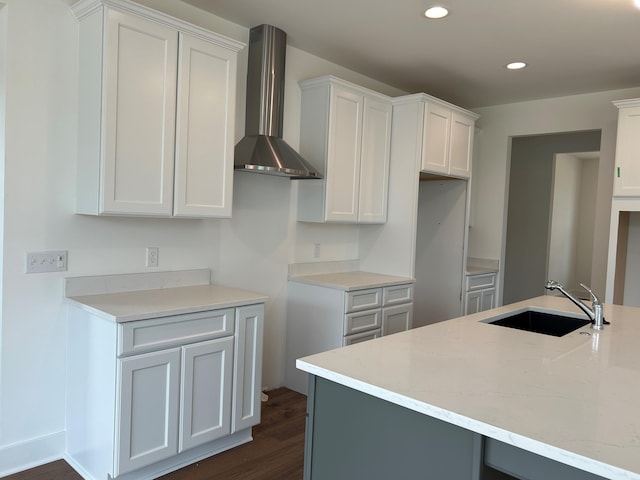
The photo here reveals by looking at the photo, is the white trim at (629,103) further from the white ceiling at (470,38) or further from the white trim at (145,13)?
the white trim at (145,13)

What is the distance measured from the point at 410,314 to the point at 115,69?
2799 mm

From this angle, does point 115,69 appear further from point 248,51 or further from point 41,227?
point 248,51

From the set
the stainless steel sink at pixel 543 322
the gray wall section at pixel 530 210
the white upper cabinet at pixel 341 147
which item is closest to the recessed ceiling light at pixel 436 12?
the white upper cabinet at pixel 341 147

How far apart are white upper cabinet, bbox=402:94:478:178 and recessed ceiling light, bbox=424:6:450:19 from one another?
0.98m

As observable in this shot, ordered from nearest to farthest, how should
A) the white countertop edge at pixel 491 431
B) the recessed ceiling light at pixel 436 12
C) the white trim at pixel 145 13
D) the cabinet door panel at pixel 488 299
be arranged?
the white countertop edge at pixel 491 431 → the white trim at pixel 145 13 → the recessed ceiling light at pixel 436 12 → the cabinet door panel at pixel 488 299

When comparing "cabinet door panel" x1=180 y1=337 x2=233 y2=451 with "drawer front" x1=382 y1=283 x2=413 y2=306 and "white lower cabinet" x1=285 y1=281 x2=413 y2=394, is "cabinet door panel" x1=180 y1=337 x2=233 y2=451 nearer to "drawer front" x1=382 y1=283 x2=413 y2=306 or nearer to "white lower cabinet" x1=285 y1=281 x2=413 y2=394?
"white lower cabinet" x1=285 y1=281 x2=413 y2=394

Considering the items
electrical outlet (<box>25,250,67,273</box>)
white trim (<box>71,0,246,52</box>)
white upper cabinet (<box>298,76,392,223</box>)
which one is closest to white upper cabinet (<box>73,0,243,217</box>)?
white trim (<box>71,0,246,52</box>)

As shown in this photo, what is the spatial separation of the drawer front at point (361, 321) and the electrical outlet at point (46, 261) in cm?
180

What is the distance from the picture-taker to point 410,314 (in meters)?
3.89

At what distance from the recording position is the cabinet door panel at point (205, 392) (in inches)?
93.2

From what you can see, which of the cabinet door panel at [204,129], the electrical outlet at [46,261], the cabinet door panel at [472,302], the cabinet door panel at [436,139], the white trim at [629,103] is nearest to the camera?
the electrical outlet at [46,261]

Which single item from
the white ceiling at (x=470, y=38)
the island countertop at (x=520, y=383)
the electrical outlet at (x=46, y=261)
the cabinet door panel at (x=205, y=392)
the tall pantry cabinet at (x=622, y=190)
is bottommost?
the cabinet door panel at (x=205, y=392)

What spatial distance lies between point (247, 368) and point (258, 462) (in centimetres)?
50

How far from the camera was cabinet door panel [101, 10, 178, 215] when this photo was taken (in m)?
2.24
